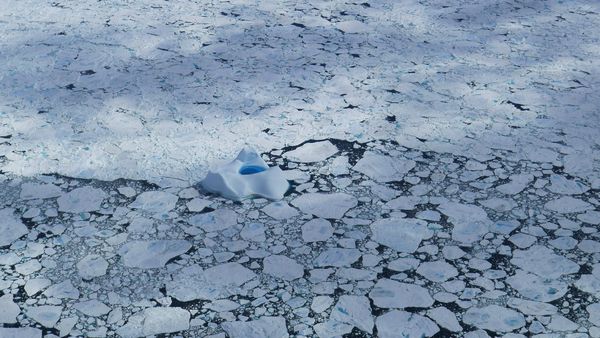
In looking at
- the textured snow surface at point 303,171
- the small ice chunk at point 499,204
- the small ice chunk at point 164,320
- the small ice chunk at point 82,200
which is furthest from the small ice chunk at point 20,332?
the small ice chunk at point 499,204

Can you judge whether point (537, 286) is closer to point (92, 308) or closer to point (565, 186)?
point (565, 186)

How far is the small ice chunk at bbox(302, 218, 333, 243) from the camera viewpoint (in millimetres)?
1957

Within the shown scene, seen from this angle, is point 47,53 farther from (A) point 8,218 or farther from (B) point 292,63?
(A) point 8,218

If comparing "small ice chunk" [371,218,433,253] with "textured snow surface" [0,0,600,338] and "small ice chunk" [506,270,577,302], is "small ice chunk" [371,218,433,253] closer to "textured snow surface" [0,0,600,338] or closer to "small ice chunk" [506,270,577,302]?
"textured snow surface" [0,0,600,338]

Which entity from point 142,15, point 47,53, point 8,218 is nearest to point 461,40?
point 142,15

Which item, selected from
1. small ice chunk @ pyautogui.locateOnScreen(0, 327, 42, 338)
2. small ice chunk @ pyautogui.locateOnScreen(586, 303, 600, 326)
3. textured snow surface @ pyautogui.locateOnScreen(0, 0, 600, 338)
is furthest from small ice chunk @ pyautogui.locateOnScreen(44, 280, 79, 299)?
small ice chunk @ pyautogui.locateOnScreen(586, 303, 600, 326)

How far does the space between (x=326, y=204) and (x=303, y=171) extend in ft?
0.60

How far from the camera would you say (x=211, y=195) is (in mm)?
2131

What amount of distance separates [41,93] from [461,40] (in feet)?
5.33

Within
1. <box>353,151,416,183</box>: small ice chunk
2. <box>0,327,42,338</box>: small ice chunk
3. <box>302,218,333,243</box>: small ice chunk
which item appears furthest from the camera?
<box>353,151,416,183</box>: small ice chunk

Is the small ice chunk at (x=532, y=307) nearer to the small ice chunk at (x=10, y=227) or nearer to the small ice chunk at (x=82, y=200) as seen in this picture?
the small ice chunk at (x=82, y=200)

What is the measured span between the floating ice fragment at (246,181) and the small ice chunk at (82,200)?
11.0 inches

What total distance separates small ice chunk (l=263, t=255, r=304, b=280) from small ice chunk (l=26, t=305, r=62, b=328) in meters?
0.46

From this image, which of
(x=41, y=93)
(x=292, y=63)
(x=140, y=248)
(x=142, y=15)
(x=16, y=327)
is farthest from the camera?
(x=142, y=15)
